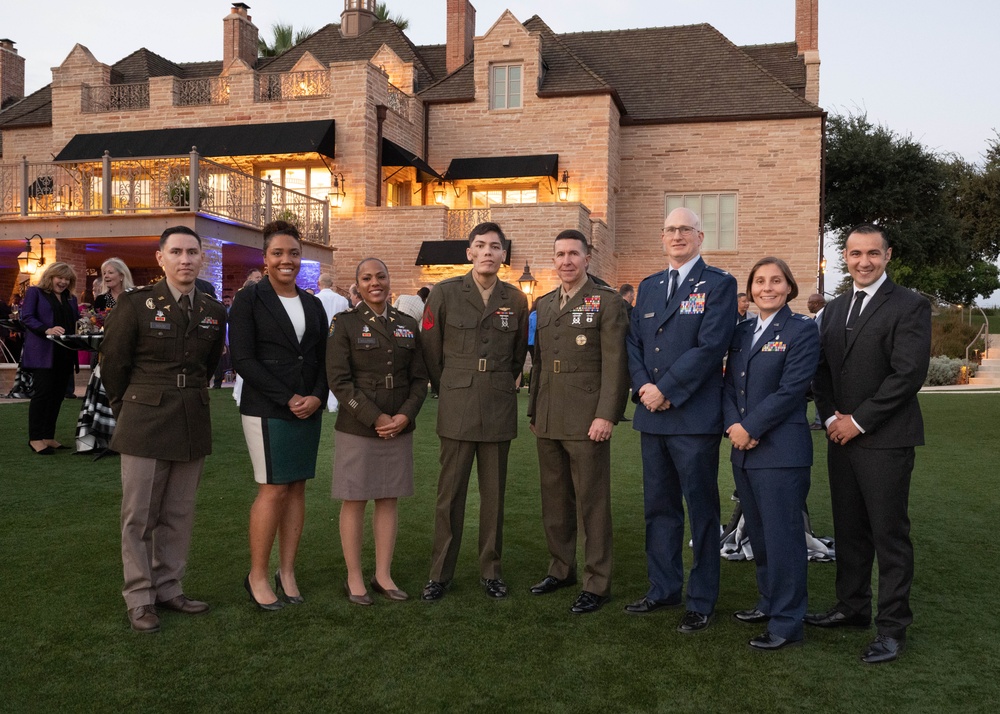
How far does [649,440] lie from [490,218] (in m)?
18.1

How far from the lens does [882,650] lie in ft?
12.2

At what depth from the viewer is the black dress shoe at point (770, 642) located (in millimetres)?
3844

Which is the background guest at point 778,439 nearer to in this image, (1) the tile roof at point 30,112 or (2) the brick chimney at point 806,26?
(2) the brick chimney at point 806,26

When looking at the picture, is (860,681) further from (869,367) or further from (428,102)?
(428,102)

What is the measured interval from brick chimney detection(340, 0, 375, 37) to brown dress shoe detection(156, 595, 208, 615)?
27.3m

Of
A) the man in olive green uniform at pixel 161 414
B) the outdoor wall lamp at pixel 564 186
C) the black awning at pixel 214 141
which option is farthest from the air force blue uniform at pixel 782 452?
the outdoor wall lamp at pixel 564 186

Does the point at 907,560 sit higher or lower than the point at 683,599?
higher

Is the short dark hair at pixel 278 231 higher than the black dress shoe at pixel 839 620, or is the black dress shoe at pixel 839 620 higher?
the short dark hair at pixel 278 231

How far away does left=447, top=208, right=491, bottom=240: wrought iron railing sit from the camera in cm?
2197

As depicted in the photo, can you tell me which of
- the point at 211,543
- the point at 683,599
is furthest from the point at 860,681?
the point at 211,543

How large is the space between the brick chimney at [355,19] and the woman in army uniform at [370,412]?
87.2ft

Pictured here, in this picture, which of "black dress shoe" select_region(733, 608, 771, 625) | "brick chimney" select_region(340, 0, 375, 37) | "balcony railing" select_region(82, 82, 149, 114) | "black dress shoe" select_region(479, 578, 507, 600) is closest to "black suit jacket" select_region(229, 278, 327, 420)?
"black dress shoe" select_region(479, 578, 507, 600)

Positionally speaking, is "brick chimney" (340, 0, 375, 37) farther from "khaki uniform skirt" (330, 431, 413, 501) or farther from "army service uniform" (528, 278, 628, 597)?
"khaki uniform skirt" (330, 431, 413, 501)

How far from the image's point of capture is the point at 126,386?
4.17 metres
